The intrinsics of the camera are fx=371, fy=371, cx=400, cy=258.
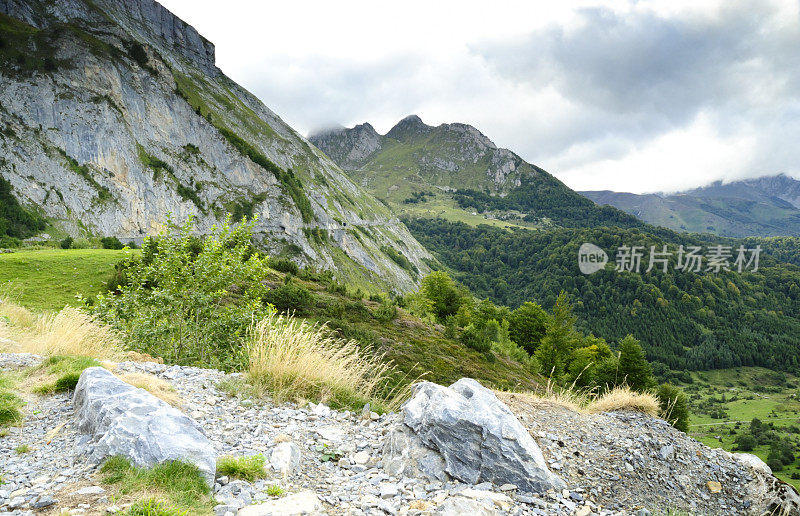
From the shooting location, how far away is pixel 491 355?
3797 centimetres

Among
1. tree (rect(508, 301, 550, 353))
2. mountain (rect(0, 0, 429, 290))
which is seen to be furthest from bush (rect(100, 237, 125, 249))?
tree (rect(508, 301, 550, 353))

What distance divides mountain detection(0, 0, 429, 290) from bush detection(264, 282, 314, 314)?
56.0ft

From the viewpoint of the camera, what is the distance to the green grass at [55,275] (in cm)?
2272

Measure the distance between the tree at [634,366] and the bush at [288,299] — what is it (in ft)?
81.2

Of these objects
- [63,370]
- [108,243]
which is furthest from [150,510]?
[108,243]

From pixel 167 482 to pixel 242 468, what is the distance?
2.61 feet

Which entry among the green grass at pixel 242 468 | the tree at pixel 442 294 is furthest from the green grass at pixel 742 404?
the green grass at pixel 242 468

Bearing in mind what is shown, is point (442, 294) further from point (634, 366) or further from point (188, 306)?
point (188, 306)

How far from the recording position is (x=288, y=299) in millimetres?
28812

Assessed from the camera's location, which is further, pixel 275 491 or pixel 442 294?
pixel 442 294

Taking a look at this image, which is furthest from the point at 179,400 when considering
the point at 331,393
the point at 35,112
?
the point at 35,112

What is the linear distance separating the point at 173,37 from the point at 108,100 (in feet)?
297

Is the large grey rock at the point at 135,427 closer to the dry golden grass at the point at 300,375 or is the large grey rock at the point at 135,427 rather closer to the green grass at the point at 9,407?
the green grass at the point at 9,407

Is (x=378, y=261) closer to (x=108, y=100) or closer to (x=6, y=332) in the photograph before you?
(x=108, y=100)
